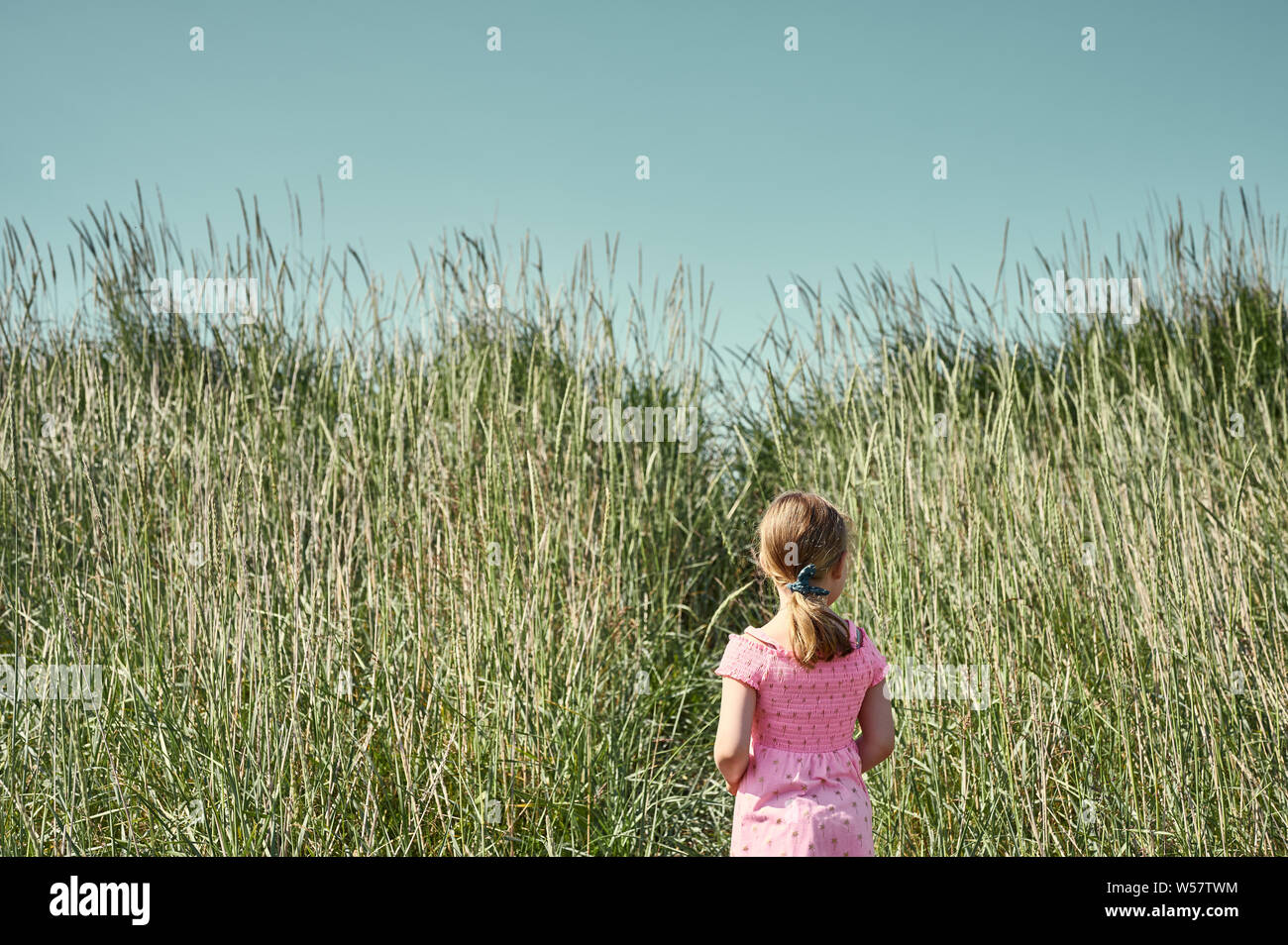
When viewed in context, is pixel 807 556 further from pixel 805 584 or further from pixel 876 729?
pixel 876 729

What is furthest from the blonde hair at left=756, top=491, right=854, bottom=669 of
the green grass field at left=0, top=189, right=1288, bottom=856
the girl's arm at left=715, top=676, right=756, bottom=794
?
the green grass field at left=0, top=189, right=1288, bottom=856

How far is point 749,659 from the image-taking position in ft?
4.59

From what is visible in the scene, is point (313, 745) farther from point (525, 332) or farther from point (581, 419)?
point (525, 332)

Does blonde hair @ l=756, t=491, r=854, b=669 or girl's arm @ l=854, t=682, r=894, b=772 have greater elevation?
blonde hair @ l=756, t=491, r=854, b=669

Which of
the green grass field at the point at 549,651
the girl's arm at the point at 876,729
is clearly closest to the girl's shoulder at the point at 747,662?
the girl's arm at the point at 876,729

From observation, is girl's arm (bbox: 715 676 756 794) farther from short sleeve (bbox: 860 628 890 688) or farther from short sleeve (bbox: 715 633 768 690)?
short sleeve (bbox: 860 628 890 688)

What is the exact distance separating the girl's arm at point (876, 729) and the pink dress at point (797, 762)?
0.25ft

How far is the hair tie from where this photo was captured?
1427 mm

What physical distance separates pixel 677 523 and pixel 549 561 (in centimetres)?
82

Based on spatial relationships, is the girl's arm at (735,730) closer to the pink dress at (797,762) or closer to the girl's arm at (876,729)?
the pink dress at (797,762)

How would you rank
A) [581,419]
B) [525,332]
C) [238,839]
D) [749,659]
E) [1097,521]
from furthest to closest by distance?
[525,332]
[581,419]
[1097,521]
[238,839]
[749,659]


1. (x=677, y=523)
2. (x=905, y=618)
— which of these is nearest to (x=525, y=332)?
(x=677, y=523)

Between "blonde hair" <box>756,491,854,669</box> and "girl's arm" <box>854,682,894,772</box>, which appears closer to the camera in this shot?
"blonde hair" <box>756,491,854,669</box>
